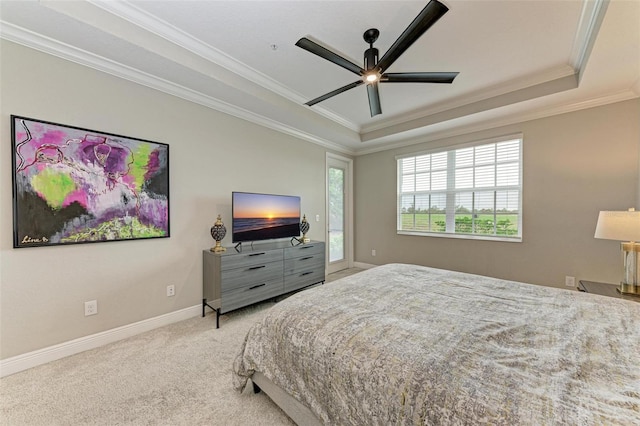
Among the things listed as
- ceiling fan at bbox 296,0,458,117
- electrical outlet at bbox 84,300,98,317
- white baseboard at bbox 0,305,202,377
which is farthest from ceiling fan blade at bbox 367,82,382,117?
electrical outlet at bbox 84,300,98,317

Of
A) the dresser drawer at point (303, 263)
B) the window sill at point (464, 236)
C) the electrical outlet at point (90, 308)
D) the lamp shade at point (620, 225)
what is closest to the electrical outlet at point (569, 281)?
the window sill at point (464, 236)

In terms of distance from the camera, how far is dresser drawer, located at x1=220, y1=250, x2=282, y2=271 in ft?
8.86

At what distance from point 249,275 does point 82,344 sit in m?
1.50

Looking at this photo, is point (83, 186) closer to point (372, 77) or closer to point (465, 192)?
point (372, 77)

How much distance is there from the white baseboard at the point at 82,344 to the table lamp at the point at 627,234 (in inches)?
161

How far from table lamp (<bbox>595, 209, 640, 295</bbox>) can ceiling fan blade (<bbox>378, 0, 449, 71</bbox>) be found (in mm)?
2144

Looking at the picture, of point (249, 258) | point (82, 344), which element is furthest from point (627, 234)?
point (82, 344)

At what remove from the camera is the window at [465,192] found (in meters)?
3.56

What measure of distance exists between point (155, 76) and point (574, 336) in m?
3.70

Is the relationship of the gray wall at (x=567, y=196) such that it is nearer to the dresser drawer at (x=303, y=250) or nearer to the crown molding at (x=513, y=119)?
the crown molding at (x=513, y=119)

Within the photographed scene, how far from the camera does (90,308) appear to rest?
7.30 ft

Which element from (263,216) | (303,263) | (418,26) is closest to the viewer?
(418,26)

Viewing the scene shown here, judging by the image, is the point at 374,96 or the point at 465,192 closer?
the point at 374,96

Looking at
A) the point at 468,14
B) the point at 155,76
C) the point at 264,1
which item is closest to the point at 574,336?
the point at 468,14
